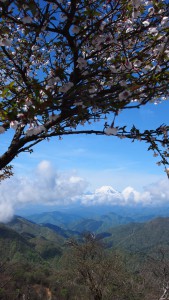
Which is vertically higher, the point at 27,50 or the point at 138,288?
the point at 27,50

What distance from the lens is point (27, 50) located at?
213 inches

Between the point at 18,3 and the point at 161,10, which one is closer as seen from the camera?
the point at 18,3

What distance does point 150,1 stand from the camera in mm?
4117

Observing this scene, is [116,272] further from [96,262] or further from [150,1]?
[150,1]

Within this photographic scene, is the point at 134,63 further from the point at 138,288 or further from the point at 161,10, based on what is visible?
the point at 138,288

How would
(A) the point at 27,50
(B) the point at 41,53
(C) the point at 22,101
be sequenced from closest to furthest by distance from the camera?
(C) the point at 22,101 → (A) the point at 27,50 → (B) the point at 41,53

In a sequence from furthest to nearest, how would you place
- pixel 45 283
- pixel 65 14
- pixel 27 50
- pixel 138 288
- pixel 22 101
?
pixel 45 283
pixel 138 288
pixel 27 50
pixel 65 14
pixel 22 101

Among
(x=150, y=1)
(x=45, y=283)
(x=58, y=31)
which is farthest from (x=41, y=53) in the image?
(x=45, y=283)

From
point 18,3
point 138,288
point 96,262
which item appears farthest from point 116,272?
point 18,3

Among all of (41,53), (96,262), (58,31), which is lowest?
(96,262)

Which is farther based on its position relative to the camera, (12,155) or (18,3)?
(12,155)

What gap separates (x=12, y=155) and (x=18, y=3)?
2.21 meters

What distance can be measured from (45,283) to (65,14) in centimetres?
9248

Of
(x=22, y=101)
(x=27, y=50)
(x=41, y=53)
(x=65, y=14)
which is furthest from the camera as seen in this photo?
(x=41, y=53)
